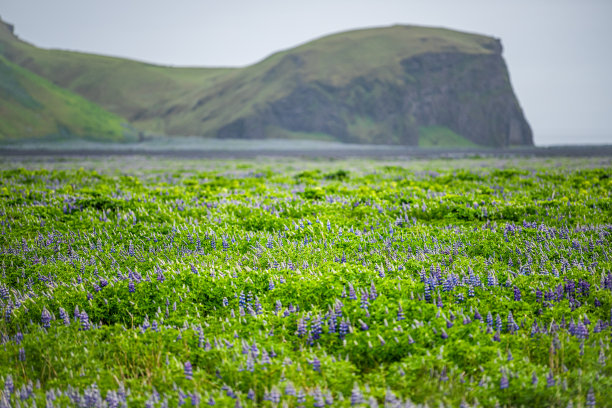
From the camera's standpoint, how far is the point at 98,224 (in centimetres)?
999

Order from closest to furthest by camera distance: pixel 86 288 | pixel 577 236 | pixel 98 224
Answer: pixel 86 288 < pixel 577 236 < pixel 98 224

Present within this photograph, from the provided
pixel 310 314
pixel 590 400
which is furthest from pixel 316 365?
pixel 590 400

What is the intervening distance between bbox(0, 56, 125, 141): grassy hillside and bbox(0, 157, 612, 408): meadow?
12984 centimetres

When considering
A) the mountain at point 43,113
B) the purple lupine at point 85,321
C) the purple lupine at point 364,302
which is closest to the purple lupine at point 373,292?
Result: the purple lupine at point 364,302

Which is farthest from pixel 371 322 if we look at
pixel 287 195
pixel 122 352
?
pixel 287 195

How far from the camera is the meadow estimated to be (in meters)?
4.05

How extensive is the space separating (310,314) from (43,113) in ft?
519

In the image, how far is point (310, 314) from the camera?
5.20m

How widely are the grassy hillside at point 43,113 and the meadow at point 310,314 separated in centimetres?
12984

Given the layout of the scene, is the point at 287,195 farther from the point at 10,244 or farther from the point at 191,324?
the point at 191,324

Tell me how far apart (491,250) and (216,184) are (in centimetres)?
1323

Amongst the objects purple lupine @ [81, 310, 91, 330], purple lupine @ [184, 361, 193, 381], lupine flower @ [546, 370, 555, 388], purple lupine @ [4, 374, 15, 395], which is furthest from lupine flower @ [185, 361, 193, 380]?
lupine flower @ [546, 370, 555, 388]

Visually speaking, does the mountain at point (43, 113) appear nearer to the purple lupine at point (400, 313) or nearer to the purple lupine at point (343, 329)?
the purple lupine at point (343, 329)

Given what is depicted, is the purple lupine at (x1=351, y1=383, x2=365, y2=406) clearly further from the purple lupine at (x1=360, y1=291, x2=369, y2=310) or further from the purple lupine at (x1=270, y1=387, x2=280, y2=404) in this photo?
the purple lupine at (x1=360, y1=291, x2=369, y2=310)
